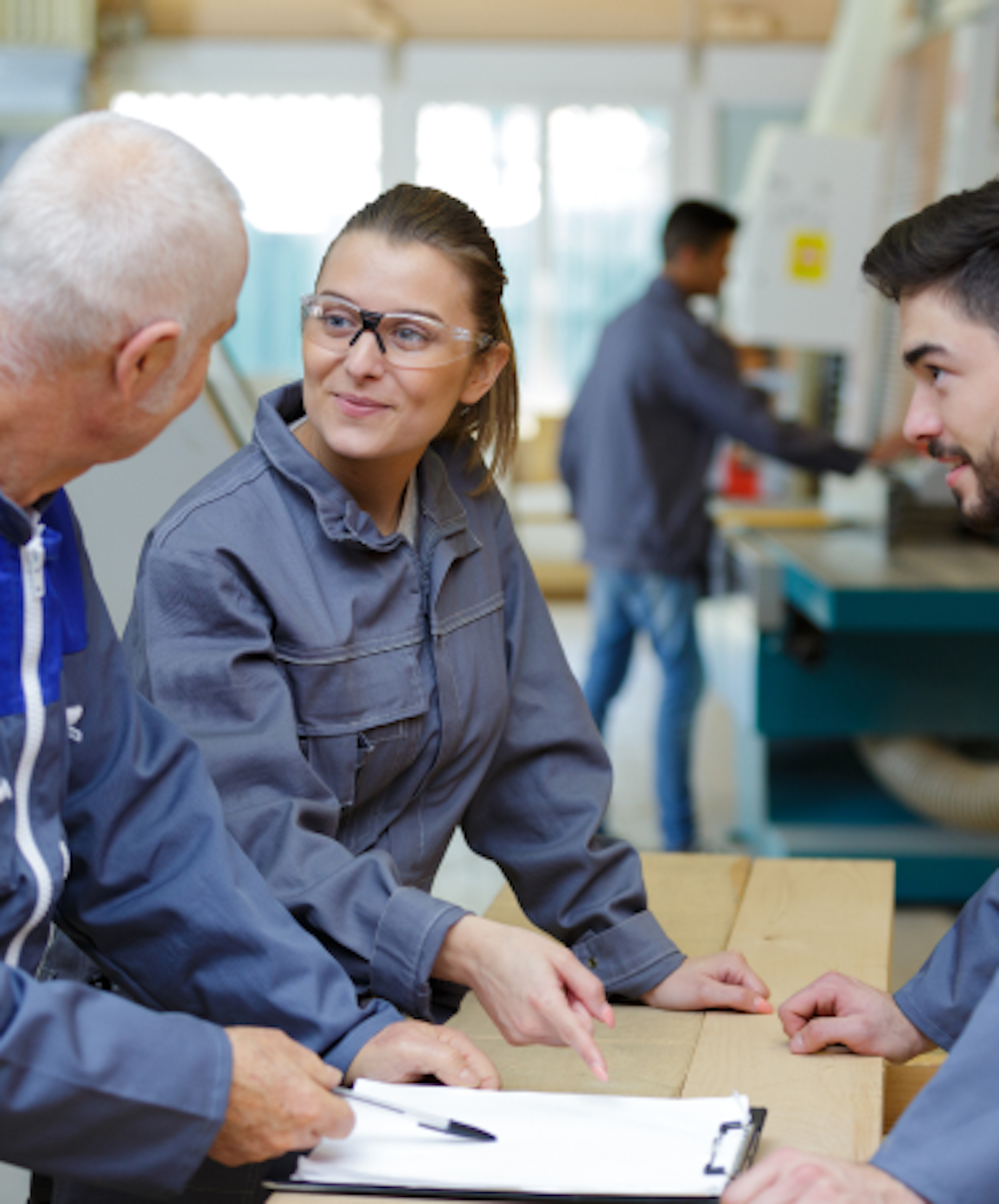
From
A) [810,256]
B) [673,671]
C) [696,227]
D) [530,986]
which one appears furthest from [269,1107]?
[810,256]

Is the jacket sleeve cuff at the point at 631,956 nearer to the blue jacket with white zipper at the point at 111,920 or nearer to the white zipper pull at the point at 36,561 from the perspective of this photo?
the blue jacket with white zipper at the point at 111,920

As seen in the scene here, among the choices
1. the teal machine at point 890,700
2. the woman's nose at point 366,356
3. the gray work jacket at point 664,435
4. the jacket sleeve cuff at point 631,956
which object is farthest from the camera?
the gray work jacket at point 664,435

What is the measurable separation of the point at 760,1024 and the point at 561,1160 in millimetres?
442

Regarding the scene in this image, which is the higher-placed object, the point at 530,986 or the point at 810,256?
the point at 810,256

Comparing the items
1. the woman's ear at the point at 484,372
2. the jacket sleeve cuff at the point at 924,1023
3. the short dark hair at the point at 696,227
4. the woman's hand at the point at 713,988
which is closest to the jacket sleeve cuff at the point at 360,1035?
the woman's hand at the point at 713,988

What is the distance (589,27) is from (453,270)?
8326 mm

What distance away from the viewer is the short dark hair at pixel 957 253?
53.2 inches

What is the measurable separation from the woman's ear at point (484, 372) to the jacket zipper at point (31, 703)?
57cm

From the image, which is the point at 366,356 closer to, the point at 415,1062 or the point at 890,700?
the point at 415,1062

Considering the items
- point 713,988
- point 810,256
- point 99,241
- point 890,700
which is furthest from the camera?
point 810,256

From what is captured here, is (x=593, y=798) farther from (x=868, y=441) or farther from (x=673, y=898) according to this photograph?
(x=868, y=441)

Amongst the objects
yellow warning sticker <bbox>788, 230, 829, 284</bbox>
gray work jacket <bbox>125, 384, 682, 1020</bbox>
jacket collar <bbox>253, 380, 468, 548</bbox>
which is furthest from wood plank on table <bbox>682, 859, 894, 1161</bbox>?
yellow warning sticker <bbox>788, 230, 829, 284</bbox>

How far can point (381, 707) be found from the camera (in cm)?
137

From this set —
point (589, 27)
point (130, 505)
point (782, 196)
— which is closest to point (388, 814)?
point (130, 505)
